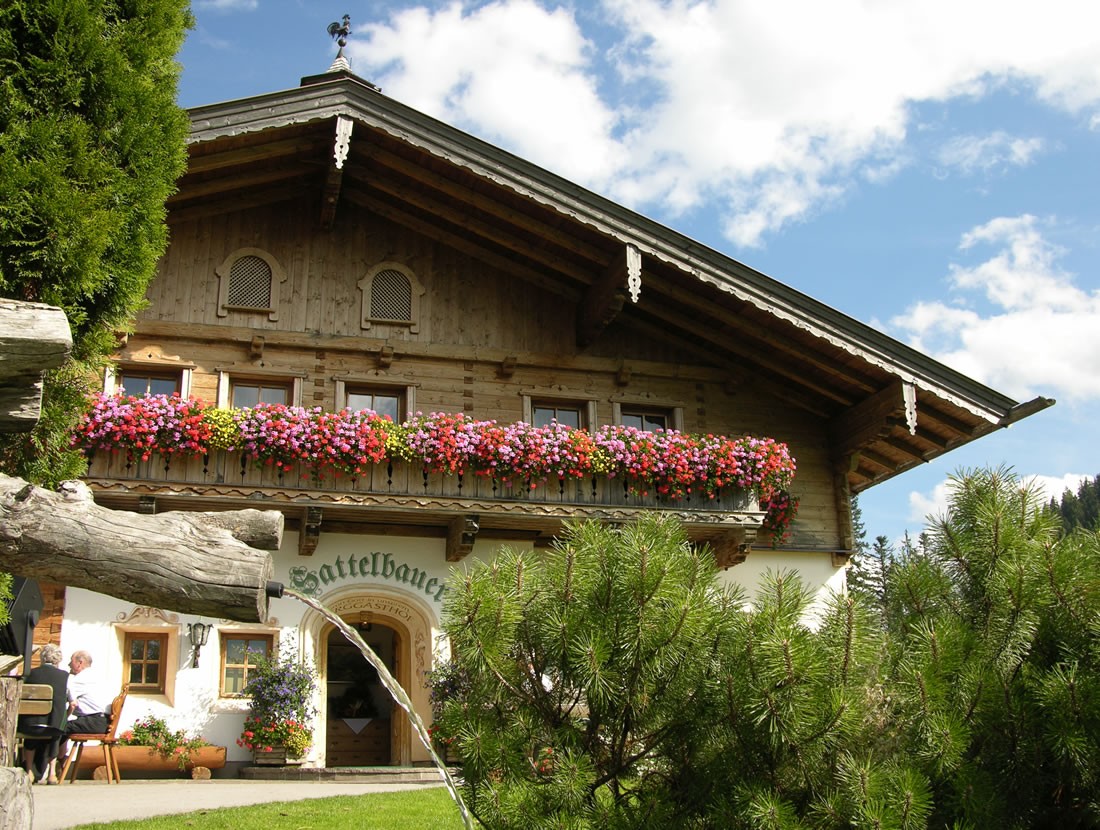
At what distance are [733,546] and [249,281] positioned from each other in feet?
24.7

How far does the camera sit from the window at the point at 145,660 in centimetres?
1360

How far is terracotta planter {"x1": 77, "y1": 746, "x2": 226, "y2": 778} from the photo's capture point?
41.7 ft

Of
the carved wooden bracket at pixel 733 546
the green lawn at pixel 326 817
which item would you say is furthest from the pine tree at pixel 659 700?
the carved wooden bracket at pixel 733 546

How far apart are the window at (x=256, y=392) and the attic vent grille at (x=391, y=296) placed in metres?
1.62

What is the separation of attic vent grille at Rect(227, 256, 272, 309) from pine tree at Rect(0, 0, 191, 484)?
7716mm

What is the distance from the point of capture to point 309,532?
1416 cm

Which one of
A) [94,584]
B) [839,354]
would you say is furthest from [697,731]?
[839,354]

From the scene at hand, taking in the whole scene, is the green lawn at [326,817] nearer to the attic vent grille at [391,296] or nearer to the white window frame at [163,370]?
the white window frame at [163,370]

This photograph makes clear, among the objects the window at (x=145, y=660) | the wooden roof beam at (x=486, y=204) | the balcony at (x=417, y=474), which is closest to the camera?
the balcony at (x=417, y=474)

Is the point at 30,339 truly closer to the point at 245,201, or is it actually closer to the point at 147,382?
the point at 147,382

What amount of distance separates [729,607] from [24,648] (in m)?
6.28

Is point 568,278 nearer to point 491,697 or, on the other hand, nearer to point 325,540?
point 325,540

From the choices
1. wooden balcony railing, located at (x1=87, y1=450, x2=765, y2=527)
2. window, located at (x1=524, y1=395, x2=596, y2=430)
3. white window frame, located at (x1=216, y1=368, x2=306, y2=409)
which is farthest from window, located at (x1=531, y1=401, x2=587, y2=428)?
white window frame, located at (x1=216, y1=368, x2=306, y2=409)

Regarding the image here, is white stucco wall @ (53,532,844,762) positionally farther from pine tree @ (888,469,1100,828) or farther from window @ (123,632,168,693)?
pine tree @ (888,469,1100,828)
